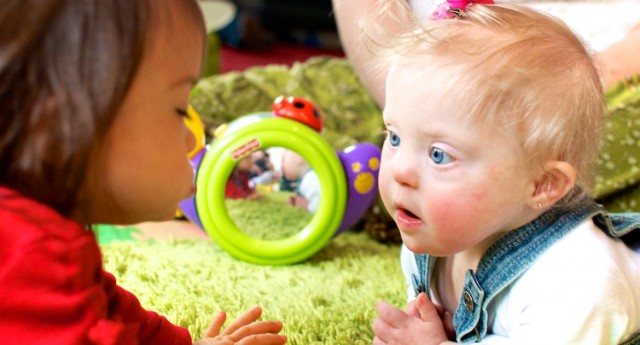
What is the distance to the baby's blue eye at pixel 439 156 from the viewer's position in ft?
2.47

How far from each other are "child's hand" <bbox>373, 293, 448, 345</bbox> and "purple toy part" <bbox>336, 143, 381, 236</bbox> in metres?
0.35

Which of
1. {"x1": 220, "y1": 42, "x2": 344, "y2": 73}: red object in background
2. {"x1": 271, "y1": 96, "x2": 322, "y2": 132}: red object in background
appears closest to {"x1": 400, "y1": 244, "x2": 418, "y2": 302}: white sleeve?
{"x1": 271, "y1": 96, "x2": 322, "y2": 132}: red object in background

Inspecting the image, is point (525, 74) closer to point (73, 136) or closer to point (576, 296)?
point (576, 296)

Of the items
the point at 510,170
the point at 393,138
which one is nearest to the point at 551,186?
the point at 510,170

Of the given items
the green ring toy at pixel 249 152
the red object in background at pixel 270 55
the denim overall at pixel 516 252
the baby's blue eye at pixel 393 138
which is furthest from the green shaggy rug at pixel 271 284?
the red object in background at pixel 270 55

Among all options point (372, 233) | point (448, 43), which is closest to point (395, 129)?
point (448, 43)

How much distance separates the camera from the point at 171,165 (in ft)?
2.17

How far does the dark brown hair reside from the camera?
0.57 meters

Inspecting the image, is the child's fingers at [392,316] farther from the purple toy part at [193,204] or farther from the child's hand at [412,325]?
the purple toy part at [193,204]

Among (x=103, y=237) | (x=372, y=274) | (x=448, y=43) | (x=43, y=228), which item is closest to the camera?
(x=43, y=228)

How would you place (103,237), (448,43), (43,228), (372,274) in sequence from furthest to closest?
(103,237) < (372,274) < (448,43) < (43,228)

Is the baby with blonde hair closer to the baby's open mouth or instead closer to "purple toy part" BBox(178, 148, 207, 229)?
the baby's open mouth

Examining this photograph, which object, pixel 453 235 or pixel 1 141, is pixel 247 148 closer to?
pixel 453 235

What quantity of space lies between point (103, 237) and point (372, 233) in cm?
47
